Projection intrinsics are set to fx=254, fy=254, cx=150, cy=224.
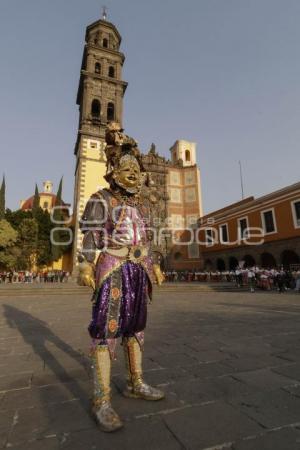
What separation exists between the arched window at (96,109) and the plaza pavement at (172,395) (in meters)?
26.4

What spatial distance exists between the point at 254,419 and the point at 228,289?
53.2ft

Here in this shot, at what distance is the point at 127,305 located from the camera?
2.00m

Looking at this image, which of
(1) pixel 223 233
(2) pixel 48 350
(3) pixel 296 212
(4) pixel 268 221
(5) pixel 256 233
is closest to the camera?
(2) pixel 48 350

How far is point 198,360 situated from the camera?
9.24 feet

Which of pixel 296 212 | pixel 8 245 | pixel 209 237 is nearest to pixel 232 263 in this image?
pixel 209 237

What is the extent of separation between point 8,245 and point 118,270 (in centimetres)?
2677

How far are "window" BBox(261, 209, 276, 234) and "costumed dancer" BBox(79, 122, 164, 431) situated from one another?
2089 cm

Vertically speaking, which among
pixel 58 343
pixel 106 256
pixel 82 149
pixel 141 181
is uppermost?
pixel 82 149

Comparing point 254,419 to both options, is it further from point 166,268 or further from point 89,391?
point 166,268

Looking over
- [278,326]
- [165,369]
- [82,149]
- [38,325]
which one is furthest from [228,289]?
[82,149]

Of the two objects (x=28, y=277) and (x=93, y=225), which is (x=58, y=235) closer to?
(x=28, y=277)

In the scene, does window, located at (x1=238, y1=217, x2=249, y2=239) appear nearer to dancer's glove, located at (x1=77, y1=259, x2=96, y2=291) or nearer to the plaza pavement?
the plaza pavement

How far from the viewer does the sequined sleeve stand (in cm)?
210

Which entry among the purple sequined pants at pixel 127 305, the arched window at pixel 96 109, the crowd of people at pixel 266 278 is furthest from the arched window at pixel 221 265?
the purple sequined pants at pixel 127 305
